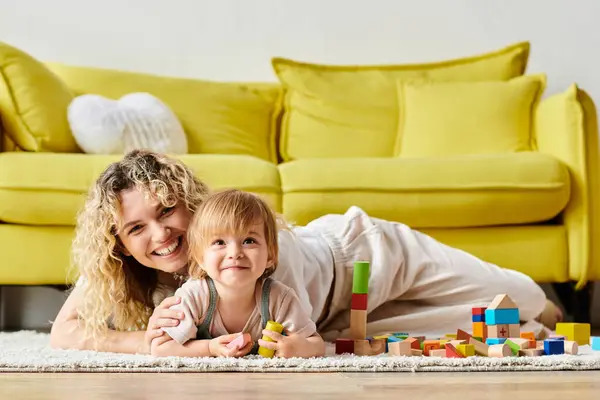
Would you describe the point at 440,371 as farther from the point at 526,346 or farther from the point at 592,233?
the point at 592,233

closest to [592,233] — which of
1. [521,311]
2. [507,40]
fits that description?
[521,311]

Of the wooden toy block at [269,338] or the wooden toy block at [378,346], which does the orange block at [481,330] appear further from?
the wooden toy block at [269,338]

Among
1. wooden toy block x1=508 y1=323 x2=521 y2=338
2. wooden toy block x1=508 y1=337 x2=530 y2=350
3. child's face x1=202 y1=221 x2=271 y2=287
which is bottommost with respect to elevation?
wooden toy block x1=508 y1=323 x2=521 y2=338

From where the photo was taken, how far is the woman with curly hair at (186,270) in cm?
175

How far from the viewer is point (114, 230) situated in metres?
1.78

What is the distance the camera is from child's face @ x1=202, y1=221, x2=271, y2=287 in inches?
61.4

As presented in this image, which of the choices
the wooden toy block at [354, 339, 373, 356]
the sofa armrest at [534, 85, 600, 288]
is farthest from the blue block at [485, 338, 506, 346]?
the sofa armrest at [534, 85, 600, 288]

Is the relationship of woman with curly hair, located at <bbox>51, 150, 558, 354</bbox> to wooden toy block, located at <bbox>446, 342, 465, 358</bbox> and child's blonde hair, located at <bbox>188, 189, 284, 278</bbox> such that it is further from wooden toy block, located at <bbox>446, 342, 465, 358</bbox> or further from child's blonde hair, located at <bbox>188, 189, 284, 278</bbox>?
wooden toy block, located at <bbox>446, 342, 465, 358</bbox>

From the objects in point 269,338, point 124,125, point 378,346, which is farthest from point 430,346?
point 124,125

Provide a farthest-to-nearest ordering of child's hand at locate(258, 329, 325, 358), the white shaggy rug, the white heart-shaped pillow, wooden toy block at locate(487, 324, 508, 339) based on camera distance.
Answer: the white heart-shaped pillow → wooden toy block at locate(487, 324, 508, 339) → child's hand at locate(258, 329, 325, 358) → the white shaggy rug

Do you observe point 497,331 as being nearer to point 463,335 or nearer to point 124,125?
point 463,335

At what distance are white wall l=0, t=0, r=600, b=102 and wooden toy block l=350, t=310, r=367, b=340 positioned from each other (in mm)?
1960

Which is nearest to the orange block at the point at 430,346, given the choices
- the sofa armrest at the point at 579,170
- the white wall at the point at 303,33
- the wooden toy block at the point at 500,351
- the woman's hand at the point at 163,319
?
the wooden toy block at the point at 500,351

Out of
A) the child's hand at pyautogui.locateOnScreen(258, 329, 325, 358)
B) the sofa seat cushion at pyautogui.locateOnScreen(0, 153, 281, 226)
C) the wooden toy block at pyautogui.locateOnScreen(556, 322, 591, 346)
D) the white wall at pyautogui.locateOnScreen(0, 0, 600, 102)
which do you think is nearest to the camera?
the child's hand at pyautogui.locateOnScreen(258, 329, 325, 358)
